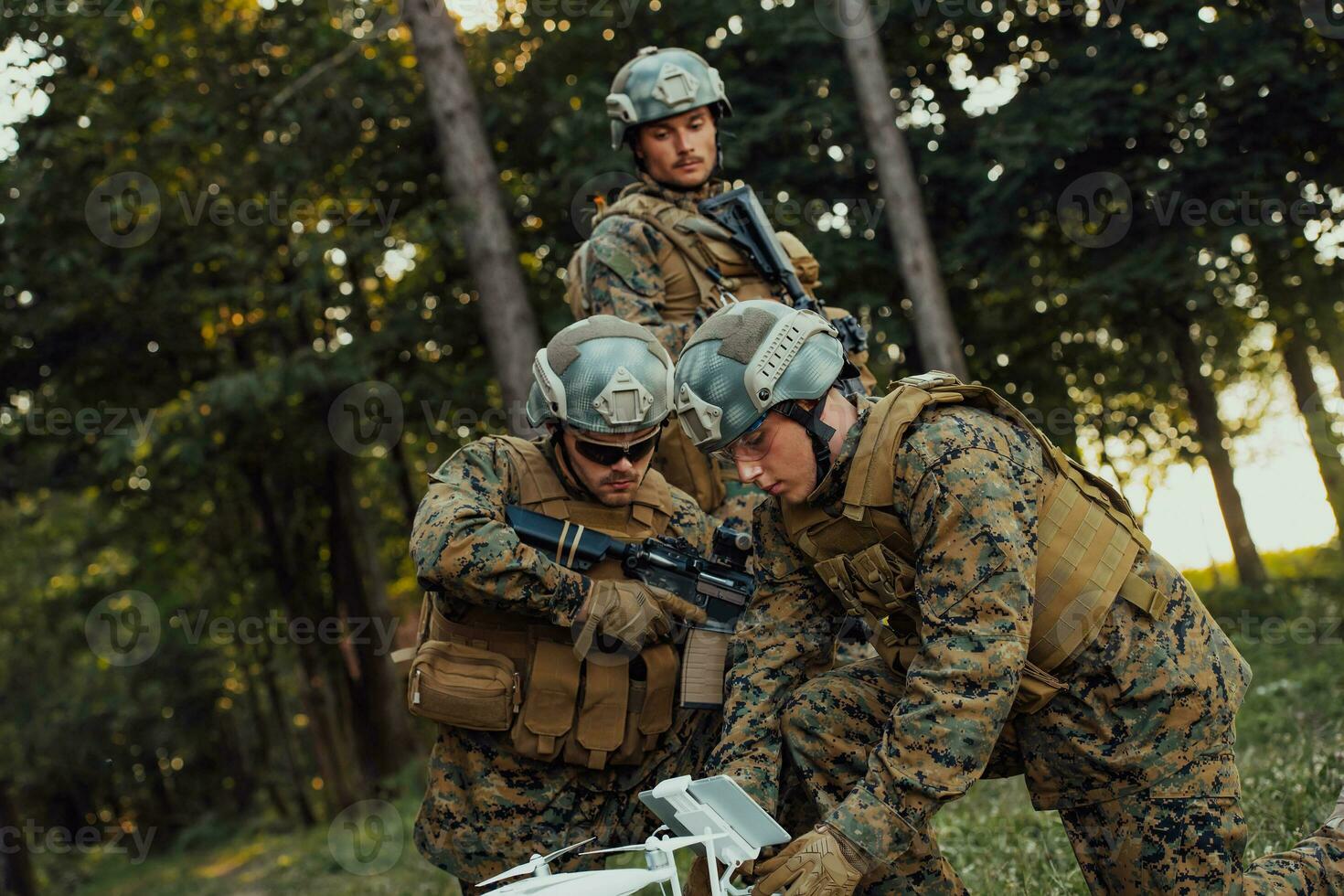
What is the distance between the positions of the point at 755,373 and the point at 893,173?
7.75m

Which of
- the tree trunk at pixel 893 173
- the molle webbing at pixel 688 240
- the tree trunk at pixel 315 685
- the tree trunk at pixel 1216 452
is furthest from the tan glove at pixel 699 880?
the tree trunk at pixel 315 685

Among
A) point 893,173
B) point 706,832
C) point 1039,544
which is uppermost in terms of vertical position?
point 893,173

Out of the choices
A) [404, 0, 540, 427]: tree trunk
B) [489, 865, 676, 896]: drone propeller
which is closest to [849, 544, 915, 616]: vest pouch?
[489, 865, 676, 896]: drone propeller

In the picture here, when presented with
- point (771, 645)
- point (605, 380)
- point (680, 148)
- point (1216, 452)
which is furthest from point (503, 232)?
point (771, 645)

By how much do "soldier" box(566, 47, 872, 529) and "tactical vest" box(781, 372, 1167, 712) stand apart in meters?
1.94

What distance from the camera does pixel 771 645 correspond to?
12.4 ft

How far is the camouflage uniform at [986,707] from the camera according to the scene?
3156 millimetres

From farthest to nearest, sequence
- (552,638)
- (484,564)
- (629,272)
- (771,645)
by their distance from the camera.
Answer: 1. (629,272)
2. (552,638)
3. (484,564)
4. (771,645)

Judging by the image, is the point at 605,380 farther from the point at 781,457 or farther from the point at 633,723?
→ the point at 633,723

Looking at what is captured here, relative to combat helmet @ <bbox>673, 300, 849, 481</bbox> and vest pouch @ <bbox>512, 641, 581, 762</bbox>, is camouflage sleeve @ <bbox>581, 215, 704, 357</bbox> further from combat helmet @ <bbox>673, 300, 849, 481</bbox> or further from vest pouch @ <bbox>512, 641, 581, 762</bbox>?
combat helmet @ <bbox>673, 300, 849, 481</bbox>

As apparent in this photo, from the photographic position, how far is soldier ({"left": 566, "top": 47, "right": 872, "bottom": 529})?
18.1 feet

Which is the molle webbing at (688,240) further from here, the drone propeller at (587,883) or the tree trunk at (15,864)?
the tree trunk at (15,864)

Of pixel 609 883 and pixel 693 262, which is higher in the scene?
pixel 693 262

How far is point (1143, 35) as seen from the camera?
34.9 feet
